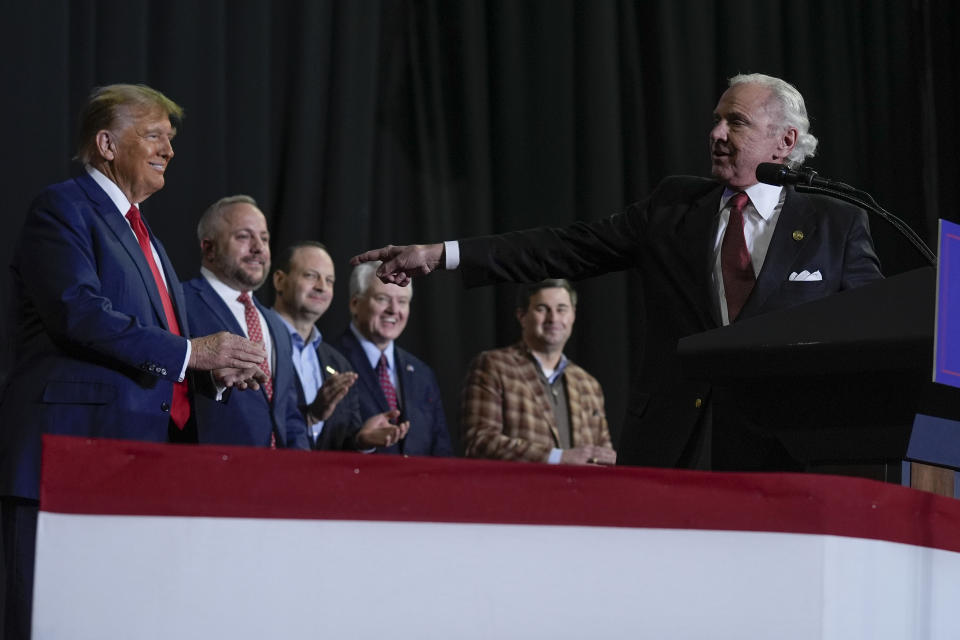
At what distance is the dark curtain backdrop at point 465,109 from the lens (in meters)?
3.77

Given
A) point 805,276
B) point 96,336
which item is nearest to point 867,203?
point 805,276

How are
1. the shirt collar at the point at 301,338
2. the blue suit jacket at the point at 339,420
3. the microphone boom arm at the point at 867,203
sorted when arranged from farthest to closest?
the shirt collar at the point at 301,338
the blue suit jacket at the point at 339,420
the microphone boom arm at the point at 867,203

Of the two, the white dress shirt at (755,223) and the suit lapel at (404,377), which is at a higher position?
the white dress shirt at (755,223)

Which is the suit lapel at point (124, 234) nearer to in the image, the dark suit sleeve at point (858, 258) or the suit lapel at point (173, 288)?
the suit lapel at point (173, 288)

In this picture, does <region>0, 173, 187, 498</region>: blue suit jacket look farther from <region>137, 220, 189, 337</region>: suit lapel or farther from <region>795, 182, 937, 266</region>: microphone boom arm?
<region>795, 182, 937, 266</region>: microphone boom arm

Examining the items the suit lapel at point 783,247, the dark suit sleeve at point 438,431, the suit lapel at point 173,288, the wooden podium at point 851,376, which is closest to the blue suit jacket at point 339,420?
the dark suit sleeve at point 438,431

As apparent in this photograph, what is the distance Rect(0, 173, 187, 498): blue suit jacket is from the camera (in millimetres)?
2199

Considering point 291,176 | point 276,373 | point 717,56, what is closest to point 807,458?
point 276,373

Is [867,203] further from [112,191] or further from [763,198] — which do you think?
[112,191]

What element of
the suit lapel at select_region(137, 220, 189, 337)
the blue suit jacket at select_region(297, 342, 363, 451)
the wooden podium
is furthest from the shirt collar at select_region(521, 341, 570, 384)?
the wooden podium

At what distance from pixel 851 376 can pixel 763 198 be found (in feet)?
2.84

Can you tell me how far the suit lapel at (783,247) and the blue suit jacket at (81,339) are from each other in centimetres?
106

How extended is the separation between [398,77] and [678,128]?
120 centimetres

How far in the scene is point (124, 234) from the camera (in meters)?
2.41
